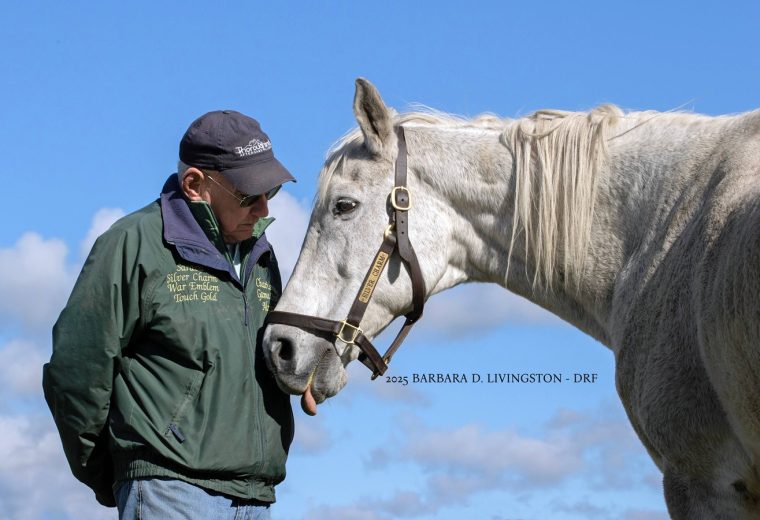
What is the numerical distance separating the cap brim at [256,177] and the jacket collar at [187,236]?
0.24 meters

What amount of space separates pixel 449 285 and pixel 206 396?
Result: 1.73m

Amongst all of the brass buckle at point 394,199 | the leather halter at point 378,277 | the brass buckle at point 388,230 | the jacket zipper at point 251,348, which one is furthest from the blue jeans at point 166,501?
the brass buckle at point 394,199

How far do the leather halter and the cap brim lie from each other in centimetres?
70

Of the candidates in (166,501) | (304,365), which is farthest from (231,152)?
(166,501)

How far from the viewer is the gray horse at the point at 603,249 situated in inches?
139

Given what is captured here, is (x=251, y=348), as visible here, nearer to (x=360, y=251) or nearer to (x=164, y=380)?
(x=164, y=380)

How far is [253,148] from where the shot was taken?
13.3ft

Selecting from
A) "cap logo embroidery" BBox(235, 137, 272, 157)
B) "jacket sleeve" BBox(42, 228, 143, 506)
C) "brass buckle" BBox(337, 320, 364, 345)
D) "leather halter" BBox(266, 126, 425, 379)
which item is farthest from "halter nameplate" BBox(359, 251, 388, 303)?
"jacket sleeve" BBox(42, 228, 143, 506)

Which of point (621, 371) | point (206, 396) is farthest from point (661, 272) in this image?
point (206, 396)

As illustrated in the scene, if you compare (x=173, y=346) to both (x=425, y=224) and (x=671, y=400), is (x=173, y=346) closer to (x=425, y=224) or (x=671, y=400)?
(x=425, y=224)

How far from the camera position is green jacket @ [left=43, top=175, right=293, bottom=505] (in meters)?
3.51

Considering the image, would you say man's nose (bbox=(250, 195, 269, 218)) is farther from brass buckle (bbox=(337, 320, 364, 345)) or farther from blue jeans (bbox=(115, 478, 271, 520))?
blue jeans (bbox=(115, 478, 271, 520))

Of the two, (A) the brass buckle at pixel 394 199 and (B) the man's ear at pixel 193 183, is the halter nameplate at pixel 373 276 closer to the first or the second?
(A) the brass buckle at pixel 394 199

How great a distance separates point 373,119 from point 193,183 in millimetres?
1102
